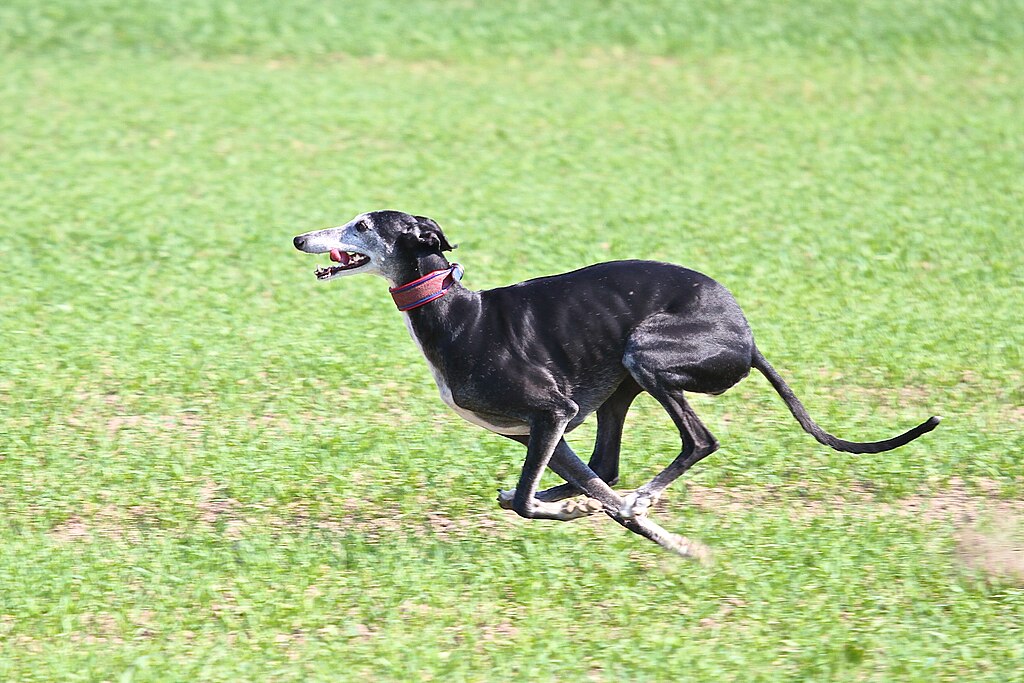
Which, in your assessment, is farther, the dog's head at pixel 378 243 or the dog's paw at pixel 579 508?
the dog's paw at pixel 579 508

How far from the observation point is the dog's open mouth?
21.4ft

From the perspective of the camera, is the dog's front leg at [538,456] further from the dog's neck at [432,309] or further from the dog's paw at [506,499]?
the dog's neck at [432,309]

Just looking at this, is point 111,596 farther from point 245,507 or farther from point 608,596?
point 608,596

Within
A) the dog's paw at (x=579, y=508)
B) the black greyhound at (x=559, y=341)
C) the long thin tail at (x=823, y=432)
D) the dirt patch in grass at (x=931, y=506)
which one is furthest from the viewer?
the dirt patch in grass at (x=931, y=506)

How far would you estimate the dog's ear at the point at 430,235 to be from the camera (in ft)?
21.5

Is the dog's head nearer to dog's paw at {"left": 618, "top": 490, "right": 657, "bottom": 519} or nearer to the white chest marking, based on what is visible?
the white chest marking

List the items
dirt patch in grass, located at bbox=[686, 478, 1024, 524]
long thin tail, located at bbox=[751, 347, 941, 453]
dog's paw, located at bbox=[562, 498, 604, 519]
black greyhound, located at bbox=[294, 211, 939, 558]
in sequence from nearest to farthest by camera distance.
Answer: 1. black greyhound, located at bbox=[294, 211, 939, 558]
2. long thin tail, located at bbox=[751, 347, 941, 453]
3. dog's paw, located at bbox=[562, 498, 604, 519]
4. dirt patch in grass, located at bbox=[686, 478, 1024, 524]

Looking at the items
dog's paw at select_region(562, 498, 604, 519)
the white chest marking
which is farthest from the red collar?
dog's paw at select_region(562, 498, 604, 519)

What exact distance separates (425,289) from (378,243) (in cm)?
31

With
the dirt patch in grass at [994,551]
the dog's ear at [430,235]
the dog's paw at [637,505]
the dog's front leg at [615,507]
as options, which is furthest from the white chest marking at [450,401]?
the dirt patch in grass at [994,551]

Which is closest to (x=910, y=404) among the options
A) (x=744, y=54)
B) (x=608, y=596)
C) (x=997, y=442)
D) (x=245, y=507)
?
(x=997, y=442)

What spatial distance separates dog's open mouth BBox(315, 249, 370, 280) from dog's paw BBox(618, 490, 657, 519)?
169 centimetres

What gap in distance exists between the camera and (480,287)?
11.7m

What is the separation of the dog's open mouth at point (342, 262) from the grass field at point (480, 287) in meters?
1.42
